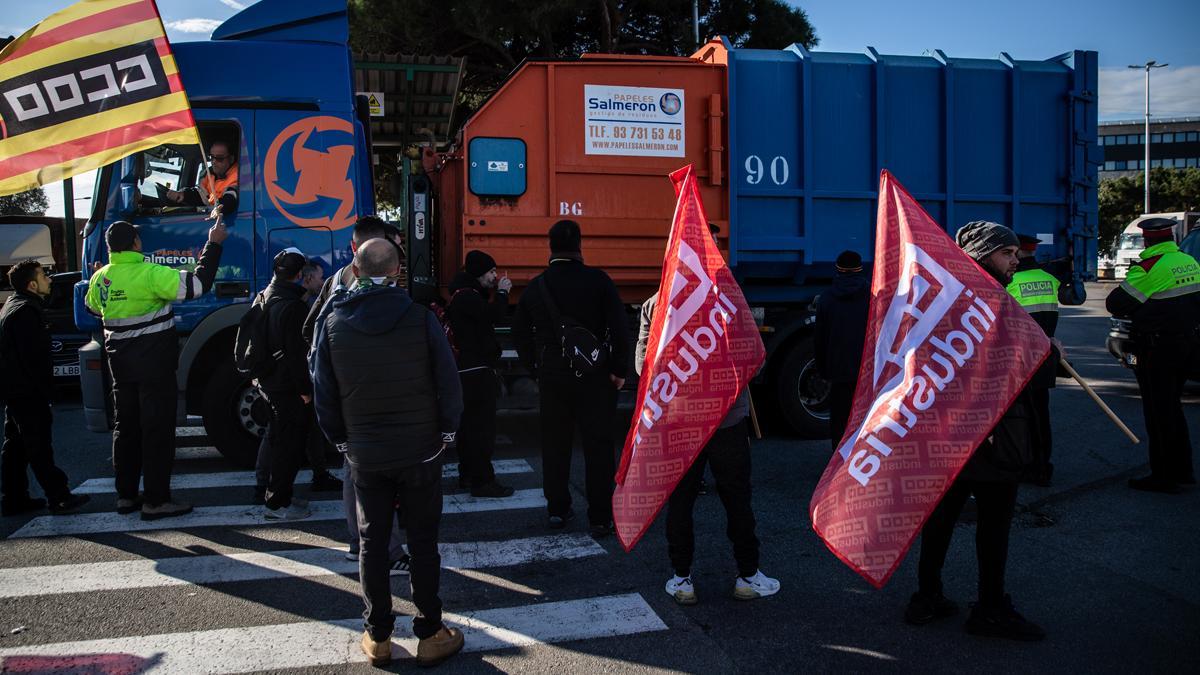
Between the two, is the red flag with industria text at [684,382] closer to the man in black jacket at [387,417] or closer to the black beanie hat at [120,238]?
the man in black jacket at [387,417]

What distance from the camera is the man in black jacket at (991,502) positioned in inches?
144

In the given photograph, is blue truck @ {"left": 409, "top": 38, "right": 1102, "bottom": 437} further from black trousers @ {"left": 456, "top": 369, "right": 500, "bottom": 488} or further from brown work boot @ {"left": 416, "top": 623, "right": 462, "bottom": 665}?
brown work boot @ {"left": 416, "top": 623, "right": 462, "bottom": 665}

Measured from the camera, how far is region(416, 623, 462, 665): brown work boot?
3.63m

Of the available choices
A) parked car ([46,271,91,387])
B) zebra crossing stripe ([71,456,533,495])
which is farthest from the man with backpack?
parked car ([46,271,91,387])

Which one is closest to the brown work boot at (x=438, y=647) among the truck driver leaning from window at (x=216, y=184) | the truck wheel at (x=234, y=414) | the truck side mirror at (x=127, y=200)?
the truck wheel at (x=234, y=414)

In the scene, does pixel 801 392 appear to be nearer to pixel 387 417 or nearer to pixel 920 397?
pixel 920 397

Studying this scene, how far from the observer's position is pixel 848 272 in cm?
602

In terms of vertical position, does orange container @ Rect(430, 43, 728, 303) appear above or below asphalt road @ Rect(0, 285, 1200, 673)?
above

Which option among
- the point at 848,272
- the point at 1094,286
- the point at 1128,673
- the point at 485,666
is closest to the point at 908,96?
the point at 848,272

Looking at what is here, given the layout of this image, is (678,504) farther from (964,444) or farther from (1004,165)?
(1004,165)

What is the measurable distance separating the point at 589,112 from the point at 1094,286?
35.7m

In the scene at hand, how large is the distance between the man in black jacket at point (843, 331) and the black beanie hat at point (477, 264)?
7.73ft

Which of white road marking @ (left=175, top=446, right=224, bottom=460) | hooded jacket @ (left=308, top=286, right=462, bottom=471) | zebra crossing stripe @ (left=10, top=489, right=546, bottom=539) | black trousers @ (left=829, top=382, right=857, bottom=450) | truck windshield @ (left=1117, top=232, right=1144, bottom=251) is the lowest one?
zebra crossing stripe @ (left=10, top=489, right=546, bottom=539)

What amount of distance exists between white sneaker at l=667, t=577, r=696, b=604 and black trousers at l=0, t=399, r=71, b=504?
430 centimetres
